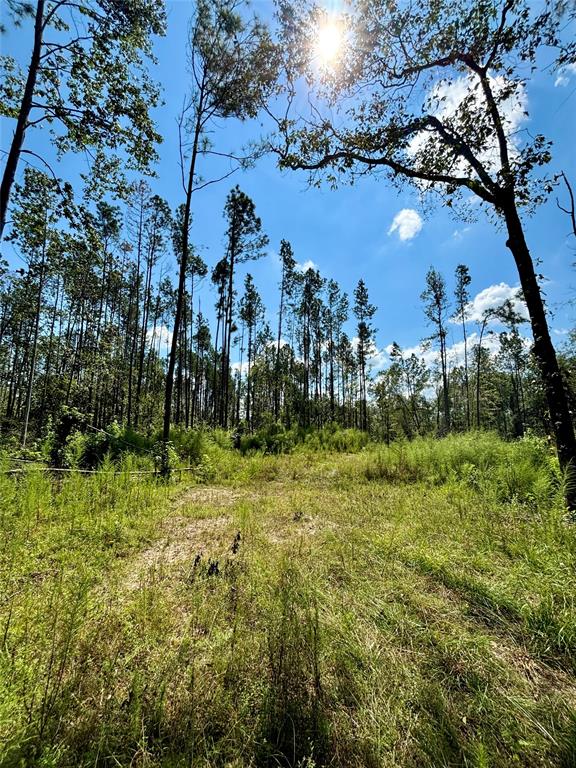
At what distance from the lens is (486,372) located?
33062 millimetres

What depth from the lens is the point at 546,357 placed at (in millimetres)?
4227

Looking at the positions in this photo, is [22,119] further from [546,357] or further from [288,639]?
[546,357]

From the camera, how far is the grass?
1429 millimetres

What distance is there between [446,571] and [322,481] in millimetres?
4715

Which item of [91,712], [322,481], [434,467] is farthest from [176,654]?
[434,467]

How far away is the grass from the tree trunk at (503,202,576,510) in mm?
627

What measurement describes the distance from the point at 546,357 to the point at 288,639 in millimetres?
4715

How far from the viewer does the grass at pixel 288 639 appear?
1429 mm

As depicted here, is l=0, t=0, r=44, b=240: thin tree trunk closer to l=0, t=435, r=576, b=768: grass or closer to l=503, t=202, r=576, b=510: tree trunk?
l=0, t=435, r=576, b=768: grass

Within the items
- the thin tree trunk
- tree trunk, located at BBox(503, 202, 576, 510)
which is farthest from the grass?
the thin tree trunk

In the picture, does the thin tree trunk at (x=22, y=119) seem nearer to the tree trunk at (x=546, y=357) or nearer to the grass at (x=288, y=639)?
the grass at (x=288, y=639)

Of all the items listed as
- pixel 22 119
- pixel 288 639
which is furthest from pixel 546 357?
pixel 22 119

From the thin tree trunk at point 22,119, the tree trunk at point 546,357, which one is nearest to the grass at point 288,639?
the tree trunk at point 546,357

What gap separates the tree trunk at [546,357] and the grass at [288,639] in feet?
2.06
